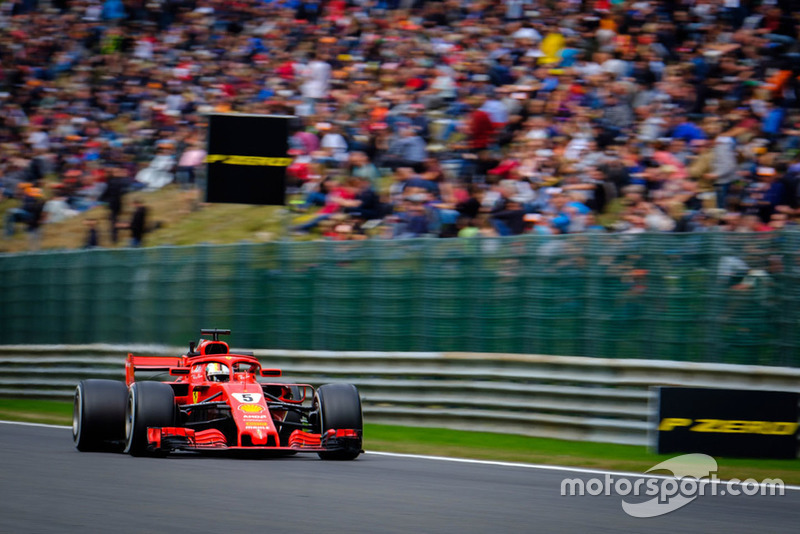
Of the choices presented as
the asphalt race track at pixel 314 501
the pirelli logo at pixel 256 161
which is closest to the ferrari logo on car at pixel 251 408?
the asphalt race track at pixel 314 501

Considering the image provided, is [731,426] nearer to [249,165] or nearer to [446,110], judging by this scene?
[249,165]

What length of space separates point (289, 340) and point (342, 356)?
1.06m

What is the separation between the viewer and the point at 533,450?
12.9m

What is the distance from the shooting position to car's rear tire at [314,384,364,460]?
11.6 meters

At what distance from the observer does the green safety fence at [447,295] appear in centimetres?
1267

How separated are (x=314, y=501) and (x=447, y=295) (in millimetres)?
7262

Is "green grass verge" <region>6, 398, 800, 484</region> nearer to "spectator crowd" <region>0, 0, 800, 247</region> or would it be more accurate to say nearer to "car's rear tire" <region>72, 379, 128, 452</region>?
"spectator crowd" <region>0, 0, 800, 247</region>

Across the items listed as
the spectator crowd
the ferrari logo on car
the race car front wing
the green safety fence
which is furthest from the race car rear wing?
the spectator crowd

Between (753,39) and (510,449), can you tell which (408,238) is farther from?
(753,39)

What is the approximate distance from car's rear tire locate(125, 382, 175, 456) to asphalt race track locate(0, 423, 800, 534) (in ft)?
0.61

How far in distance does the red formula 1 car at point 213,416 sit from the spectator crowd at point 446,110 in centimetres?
468

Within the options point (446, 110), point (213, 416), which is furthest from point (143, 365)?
point (446, 110)

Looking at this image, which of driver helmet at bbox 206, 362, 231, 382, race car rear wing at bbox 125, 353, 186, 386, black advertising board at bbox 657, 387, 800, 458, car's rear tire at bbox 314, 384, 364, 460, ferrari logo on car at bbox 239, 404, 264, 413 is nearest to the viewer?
ferrari logo on car at bbox 239, 404, 264, 413

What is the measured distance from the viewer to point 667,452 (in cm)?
1152
